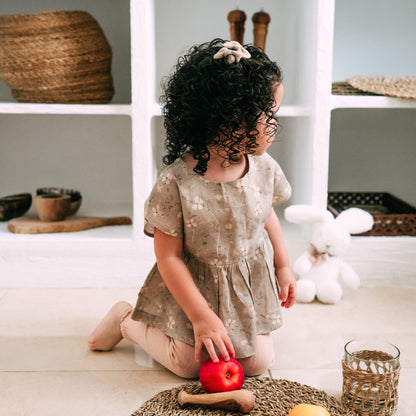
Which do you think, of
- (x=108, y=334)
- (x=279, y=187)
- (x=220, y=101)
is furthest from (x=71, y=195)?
(x=220, y=101)

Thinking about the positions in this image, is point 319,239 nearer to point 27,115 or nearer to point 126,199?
point 126,199

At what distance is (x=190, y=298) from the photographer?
3.10 ft

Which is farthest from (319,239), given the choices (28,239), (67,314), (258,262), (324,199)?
(28,239)

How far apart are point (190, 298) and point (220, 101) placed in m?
0.32

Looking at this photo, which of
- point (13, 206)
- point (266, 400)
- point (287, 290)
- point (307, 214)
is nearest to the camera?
point (266, 400)

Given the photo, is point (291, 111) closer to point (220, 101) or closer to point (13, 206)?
point (220, 101)

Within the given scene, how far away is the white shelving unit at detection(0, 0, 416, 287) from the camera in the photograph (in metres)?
1.38

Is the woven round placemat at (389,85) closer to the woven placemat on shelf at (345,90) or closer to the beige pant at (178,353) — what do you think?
the woven placemat on shelf at (345,90)

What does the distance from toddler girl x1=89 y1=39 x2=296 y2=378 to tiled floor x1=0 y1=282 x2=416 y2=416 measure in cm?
5

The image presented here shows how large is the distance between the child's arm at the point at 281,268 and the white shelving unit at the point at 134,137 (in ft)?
1.11


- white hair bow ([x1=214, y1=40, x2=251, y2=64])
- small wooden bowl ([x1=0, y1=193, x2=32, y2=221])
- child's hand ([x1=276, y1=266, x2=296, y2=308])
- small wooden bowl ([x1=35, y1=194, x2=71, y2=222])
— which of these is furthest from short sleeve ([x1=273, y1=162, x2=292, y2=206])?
small wooden bowl ([x1=0, y1=193, x2=32, y2=221])

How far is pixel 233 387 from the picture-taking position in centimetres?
90

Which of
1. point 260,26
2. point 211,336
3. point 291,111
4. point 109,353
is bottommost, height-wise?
point 109,353

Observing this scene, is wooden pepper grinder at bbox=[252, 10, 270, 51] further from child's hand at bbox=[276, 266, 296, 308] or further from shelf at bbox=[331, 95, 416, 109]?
child's hand at bbox=[276, 266, 296, 308]
